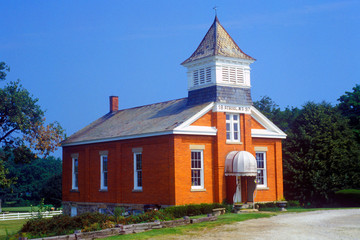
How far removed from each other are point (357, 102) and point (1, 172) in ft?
127

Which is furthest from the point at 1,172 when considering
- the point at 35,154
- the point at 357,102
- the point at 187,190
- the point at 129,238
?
the point at 357,102

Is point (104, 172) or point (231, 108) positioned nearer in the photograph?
point (231, 108)

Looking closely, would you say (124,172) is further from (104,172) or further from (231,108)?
(231,108)

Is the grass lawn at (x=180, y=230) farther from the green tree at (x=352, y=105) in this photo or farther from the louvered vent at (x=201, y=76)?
the green tree at (x=352, y=105)

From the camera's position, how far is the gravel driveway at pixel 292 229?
19625 millimetres

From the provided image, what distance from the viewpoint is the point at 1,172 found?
1613 inches

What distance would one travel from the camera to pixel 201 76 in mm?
35625

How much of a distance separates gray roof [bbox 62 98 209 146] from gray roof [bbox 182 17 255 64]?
3737 mm

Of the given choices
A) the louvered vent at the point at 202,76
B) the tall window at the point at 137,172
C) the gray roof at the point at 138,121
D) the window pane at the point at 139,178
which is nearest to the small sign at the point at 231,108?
the gray roof at the point at 138,121

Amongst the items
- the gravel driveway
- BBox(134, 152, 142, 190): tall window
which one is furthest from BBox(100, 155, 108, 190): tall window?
the gravel driveway

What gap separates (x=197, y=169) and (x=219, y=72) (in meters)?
7.08

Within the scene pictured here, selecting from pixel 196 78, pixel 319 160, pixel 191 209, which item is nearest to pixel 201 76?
pixel 196 78

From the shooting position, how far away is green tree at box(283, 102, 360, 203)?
133ft

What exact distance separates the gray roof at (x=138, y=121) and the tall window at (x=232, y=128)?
2.02 m
